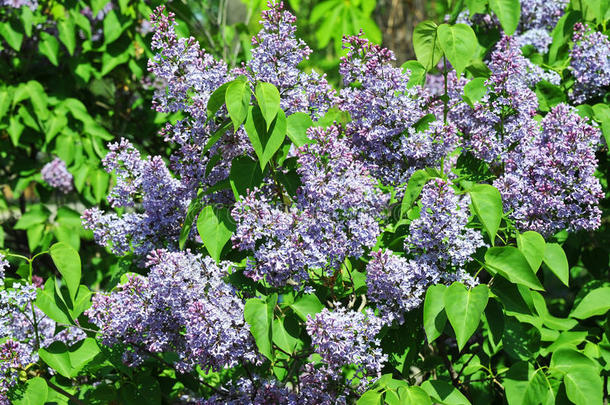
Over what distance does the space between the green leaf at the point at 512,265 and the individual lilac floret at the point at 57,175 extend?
305cm

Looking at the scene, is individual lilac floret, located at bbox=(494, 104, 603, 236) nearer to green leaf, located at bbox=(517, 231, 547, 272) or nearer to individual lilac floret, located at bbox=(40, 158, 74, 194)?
green leaf, located at bbox=(517, 231, 547, 272)

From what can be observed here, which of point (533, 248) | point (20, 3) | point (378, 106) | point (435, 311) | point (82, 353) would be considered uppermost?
point (20, 3)

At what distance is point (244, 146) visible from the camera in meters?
2.07

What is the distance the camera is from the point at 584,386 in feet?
6.41

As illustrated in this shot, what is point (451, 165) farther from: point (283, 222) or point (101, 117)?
point (101, 117)

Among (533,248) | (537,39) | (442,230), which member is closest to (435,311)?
(442,230)

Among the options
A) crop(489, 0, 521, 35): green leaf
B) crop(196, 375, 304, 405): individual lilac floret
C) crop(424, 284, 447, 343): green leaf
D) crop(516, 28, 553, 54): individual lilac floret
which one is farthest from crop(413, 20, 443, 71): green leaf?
crop(196, 375, 304, 405): individual lilac floret

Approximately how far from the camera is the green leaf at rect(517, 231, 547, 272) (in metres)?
1.86

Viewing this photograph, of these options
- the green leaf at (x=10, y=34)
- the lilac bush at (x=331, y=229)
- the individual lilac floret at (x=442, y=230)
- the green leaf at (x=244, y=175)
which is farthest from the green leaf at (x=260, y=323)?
the green leaf at (x=10, y=34)

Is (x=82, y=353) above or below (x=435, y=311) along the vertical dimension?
below

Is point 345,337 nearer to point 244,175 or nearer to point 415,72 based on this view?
point 244,175

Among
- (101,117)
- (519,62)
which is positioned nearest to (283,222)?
(519,62)

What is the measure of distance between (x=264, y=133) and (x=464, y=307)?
71 centimetres

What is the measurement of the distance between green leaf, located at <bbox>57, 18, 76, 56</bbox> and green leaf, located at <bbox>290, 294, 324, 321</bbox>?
263cm
